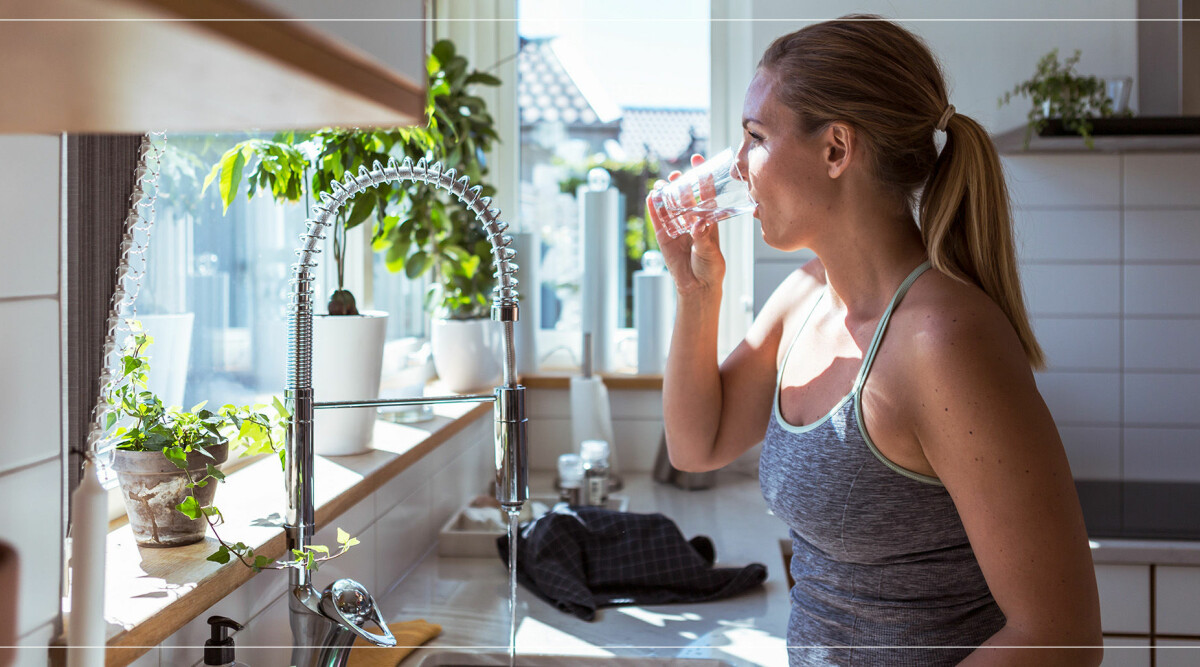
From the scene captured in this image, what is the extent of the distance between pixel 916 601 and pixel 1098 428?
1.38 m

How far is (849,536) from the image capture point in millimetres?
839

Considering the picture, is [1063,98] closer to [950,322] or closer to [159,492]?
[950,322]

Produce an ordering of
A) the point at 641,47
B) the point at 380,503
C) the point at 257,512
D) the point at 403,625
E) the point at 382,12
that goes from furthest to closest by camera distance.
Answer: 1. the point at 641,47
2. the point at 380,503
3. the point at 403,625
4. the point at 257,512
5. the point at 382,12

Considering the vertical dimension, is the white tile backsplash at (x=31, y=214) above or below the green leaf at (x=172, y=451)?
above

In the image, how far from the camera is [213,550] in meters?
0.82

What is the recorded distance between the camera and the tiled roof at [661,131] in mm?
2383

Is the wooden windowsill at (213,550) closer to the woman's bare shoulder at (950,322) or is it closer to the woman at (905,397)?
the woman at (905,397)

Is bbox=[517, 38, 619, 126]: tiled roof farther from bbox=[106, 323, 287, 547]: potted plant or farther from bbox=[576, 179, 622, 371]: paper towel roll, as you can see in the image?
bbox=[106, 323, 287, 547]: potted plant

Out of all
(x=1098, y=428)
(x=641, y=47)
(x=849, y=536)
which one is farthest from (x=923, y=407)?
(x=641, y=47)

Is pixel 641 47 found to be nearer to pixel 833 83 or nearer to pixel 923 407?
pixel 833 83

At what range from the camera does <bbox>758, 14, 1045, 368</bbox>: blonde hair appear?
0.83 m

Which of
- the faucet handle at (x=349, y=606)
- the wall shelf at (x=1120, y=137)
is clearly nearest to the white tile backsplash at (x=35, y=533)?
the faucet handle at (x=349, y=606)

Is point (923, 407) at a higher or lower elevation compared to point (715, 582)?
higher

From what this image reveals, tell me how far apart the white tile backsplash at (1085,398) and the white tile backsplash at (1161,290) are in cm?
16
